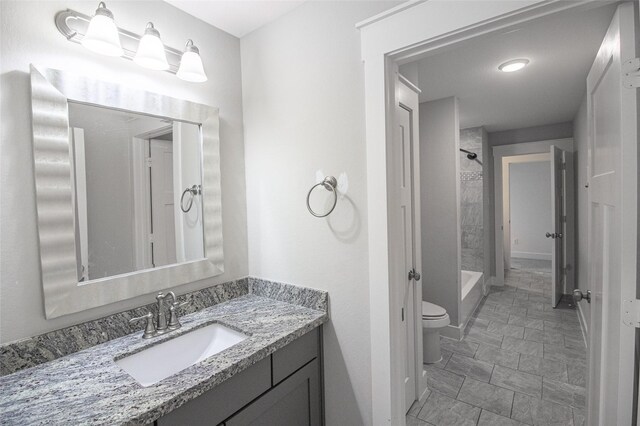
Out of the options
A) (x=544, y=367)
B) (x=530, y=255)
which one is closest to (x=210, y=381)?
(x=544, y=367)

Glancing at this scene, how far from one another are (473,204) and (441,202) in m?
1.44

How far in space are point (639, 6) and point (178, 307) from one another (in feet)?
6.59

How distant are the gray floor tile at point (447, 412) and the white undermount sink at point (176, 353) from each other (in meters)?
1.39

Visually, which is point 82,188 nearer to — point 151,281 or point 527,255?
point 151,281

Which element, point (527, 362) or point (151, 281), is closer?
point (151, 281)

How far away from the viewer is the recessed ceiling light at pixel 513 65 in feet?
7.25

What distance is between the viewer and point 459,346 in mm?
2762

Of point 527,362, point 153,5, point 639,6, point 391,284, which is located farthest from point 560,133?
point 153,5

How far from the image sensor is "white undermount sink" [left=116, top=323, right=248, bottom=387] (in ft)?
3.77

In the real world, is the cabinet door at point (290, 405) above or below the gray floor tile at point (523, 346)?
above

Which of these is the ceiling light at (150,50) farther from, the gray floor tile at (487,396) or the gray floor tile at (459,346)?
the gray floor tile at (459,346)

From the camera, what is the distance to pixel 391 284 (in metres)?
1.29

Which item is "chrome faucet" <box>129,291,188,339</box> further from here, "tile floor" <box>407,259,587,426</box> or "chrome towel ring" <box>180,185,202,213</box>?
"tile floor" <box>407,259,587,426</box>

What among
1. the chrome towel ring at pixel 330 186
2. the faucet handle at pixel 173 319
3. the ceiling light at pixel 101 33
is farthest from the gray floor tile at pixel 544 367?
the ceiling light at pixel 101 33
